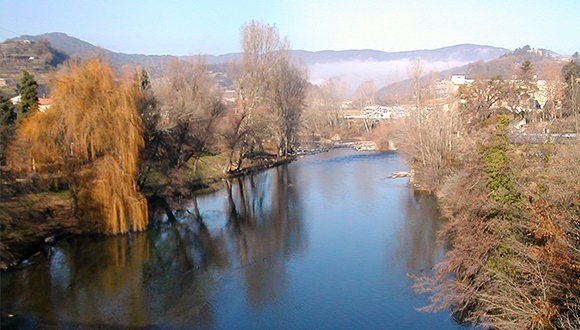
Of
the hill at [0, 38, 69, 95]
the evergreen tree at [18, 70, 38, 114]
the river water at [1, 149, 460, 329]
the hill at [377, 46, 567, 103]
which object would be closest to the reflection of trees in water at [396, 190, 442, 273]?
the river water at [1, 149, 460, 329]

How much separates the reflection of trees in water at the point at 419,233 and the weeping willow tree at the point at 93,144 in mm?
8050

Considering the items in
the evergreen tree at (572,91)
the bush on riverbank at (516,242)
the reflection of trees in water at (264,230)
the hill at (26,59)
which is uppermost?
the hill at (26,59)

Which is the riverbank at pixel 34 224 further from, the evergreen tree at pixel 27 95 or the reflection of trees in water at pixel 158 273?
the evergreen tree at pixel 27 95

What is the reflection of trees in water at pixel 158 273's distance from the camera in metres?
9.02

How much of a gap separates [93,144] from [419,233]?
33.6ft

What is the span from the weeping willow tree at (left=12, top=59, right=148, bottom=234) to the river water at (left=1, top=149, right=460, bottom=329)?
948mm

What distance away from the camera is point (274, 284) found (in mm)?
10320

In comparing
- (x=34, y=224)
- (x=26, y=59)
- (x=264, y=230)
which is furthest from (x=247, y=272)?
(x=26, y=59)

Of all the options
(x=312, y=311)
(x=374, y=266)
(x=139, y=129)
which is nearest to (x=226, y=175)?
(x=139, y=129)

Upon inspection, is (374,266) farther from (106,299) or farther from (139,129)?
(139,129)

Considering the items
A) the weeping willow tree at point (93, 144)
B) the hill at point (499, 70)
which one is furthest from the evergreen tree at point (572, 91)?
the weeping willow tree at point (93, 144)

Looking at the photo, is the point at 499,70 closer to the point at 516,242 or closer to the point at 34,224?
the point at 516,242

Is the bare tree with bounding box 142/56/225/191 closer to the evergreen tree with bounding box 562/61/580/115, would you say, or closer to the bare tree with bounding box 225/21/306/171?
the bare tree with bounding box 225/21/306/171

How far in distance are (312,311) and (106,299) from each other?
14.5 ft
